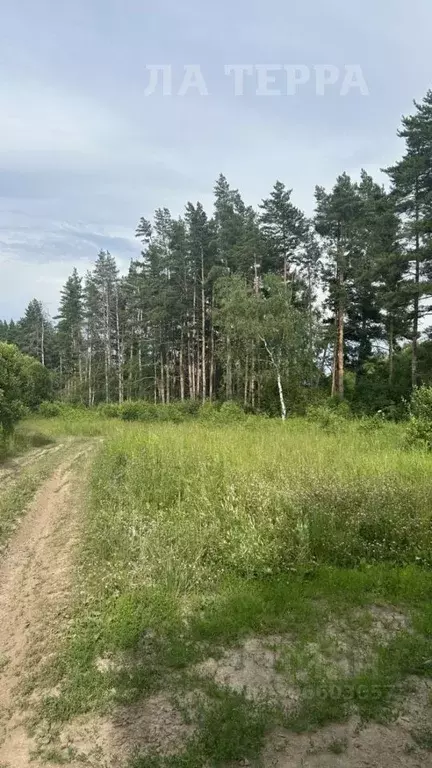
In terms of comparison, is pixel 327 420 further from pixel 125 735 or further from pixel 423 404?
pixel 125 735

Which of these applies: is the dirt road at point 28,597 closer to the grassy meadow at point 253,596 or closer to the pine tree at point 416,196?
the grassy meadow at point 253,596

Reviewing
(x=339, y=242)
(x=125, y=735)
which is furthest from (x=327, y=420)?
(x=339, y=242)

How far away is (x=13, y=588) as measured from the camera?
17.2 ft

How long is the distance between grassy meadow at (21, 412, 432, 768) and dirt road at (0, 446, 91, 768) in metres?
0.21

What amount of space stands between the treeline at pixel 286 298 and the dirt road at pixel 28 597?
19.6m

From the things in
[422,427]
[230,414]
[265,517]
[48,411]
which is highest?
[422,427]

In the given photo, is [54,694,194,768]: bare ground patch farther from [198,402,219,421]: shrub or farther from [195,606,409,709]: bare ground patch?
[198,402,219,421]: shrub

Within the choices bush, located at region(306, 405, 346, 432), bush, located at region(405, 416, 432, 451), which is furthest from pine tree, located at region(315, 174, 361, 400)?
bush, located at region(405, 416, 432, 451)

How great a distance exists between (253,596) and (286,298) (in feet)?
85.0

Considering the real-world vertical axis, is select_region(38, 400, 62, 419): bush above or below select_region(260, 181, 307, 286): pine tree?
below

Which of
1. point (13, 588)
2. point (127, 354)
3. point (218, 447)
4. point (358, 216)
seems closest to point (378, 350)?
point (358, 216)

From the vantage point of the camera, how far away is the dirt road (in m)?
3.23

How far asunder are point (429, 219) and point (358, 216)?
882cm

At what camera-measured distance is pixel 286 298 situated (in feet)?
95.8
